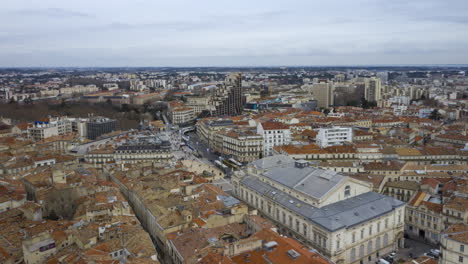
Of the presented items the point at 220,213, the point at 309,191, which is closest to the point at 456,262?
the point at 309,191

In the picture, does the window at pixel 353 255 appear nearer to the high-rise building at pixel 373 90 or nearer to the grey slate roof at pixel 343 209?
the grey slate roof at pixel 343 209

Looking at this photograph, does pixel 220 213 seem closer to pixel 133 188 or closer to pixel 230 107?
pixel 133 188

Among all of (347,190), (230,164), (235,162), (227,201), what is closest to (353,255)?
(347,190)

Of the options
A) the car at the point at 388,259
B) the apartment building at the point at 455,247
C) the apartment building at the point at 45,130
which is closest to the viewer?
the apartment building at the point at 455,247

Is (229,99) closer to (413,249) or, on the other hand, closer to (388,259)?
(413,249)

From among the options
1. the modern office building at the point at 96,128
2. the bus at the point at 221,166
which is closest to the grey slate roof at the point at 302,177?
the bus at the point at 221,166

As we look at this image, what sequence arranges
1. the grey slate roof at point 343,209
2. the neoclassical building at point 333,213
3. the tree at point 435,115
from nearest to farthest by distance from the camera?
1. the neoclassical building at point 333,213
2. the grey slate roof at point 343,209
3. the tree at point 435,115

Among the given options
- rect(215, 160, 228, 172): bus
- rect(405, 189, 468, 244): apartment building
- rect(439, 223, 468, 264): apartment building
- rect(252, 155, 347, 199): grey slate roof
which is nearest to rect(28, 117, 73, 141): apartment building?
rect(215, 160, 228, 172): bus

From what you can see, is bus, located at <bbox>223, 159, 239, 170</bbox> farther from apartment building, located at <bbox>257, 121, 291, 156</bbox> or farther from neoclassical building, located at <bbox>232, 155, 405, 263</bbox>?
neoclassical building, located at <bbox>232, 155, 405, 263</bbox>
